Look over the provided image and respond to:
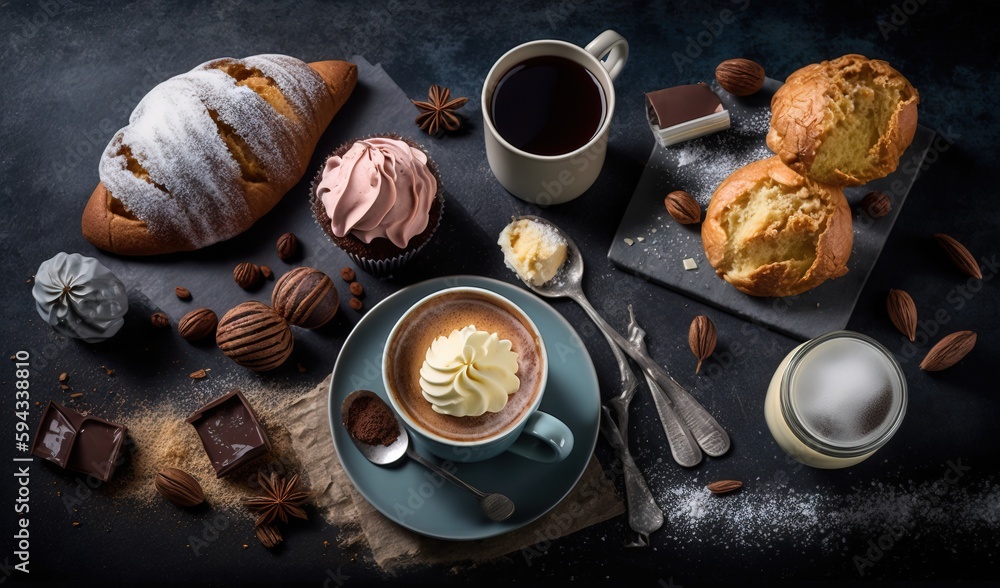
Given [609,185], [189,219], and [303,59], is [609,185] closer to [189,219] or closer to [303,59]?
[303,59]

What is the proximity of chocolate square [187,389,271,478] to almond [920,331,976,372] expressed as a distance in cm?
198

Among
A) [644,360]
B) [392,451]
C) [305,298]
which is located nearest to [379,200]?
[305,298]

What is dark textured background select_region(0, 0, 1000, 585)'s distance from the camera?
2.24 meters

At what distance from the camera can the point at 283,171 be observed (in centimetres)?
234

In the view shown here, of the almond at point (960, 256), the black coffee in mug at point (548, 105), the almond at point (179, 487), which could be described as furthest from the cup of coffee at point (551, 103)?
the almond at point (179, 487)

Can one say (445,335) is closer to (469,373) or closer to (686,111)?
(469,373)

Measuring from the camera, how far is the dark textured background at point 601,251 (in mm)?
2240

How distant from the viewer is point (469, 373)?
6.13ft

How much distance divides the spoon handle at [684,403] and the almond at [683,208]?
38cm

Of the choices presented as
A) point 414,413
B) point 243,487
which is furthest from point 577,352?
point 243,487

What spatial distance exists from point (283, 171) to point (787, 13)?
171cm

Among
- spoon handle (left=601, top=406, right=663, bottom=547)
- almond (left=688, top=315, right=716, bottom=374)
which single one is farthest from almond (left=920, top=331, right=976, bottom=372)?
spoon handle (left=601, top=406, right=663, bottom=547)

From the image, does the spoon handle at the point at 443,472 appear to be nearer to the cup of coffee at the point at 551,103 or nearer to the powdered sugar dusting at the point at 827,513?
the powdered sugar dusting at the point at 827,513

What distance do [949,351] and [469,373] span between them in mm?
1462
